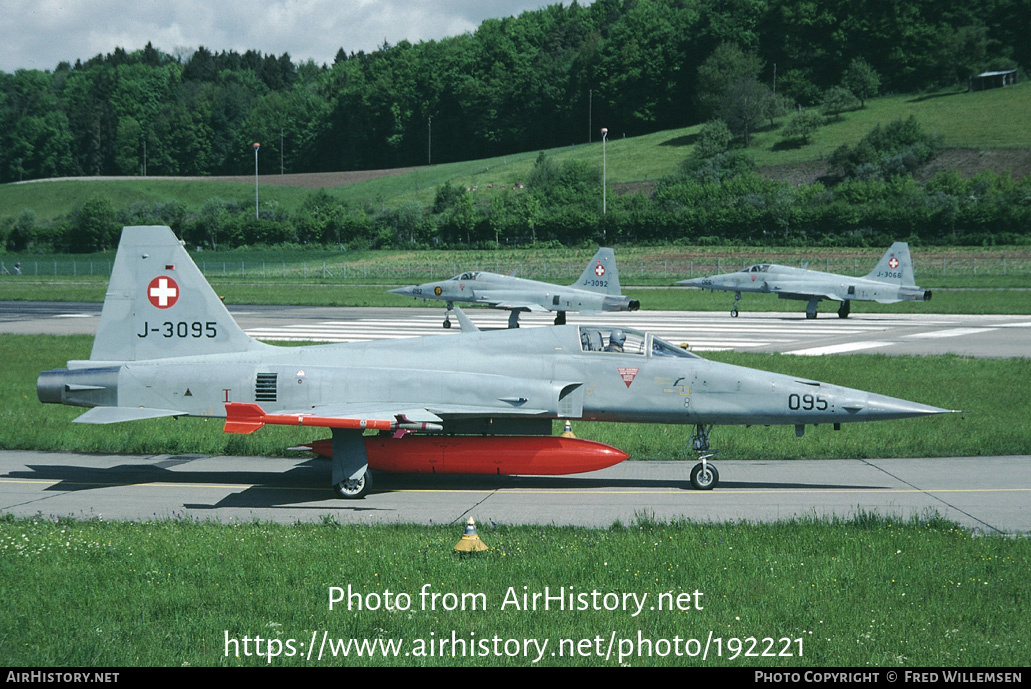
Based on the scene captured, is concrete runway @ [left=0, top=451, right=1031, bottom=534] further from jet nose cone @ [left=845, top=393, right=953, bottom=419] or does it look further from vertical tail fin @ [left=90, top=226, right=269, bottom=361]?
vertical tail fin @ [left=90, top=226, right=269, bottom=361]

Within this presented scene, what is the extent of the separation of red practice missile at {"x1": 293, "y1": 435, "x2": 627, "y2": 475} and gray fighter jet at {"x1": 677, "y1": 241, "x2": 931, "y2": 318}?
3283cm

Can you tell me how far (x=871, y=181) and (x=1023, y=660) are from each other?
348ft

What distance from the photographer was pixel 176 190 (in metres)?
144

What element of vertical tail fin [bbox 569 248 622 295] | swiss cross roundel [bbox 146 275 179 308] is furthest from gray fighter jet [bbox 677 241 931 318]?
swiss cross roundel [bbox 146 275 179 308]

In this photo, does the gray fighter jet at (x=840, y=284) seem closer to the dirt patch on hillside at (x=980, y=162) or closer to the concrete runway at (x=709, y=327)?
the concrete runway at (x=709, y=327)

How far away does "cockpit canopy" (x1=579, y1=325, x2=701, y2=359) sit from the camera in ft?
49.5

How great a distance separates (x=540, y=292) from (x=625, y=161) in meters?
99.2

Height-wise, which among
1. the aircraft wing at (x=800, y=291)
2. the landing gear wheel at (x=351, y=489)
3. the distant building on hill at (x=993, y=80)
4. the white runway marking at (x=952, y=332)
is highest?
the distant building on hill at (x=993, y=80)

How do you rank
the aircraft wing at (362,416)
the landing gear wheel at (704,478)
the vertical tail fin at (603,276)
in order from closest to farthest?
the aircraft wing at (362,416) → the landing gear wheel at (704,478) → the vertical tail fin at (603,276)

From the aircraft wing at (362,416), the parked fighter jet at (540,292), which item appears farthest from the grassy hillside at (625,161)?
the aircraft wing at (362,416)

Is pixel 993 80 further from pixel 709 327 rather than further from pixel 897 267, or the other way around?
pixel 709 327

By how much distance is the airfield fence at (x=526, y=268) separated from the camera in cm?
7781

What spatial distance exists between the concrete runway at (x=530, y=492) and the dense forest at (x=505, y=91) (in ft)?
470

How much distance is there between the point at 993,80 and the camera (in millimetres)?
139625
